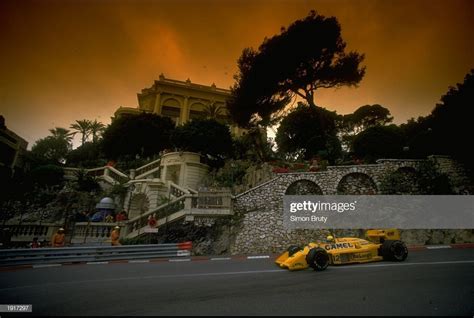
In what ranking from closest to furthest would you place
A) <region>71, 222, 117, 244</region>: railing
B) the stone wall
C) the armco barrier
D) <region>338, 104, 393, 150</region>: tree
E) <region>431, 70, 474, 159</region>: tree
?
1. the armco barrier
2. the stone wall
3. <region>431, 70, 474, 159</region>: tree
4. <region>71, 222, 117, 244</region>: railing
5. <region>338, 104, 393, 150</region>: tree

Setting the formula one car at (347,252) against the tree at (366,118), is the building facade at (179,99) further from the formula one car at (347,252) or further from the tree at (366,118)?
the formula one car at (347,252)

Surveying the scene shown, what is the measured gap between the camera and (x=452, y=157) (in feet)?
48.8

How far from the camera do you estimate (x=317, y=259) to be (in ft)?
23.0

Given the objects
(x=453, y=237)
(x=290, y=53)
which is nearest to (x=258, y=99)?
(x=290, y=53)

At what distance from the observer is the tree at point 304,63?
22938mm

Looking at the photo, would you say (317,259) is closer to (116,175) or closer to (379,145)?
(379,145)

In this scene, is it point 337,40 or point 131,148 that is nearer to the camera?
point 337,40

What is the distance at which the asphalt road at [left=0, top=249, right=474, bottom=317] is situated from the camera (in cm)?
393

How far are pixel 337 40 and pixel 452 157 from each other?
1551 centimetres

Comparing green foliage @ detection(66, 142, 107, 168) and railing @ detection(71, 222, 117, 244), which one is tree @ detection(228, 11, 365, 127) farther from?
green foliage @ detection(66, 142, 107, 168)

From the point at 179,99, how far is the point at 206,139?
3075cm

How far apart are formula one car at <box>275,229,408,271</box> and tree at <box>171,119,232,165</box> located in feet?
62.0

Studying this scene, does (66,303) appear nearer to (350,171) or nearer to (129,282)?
(129,282)

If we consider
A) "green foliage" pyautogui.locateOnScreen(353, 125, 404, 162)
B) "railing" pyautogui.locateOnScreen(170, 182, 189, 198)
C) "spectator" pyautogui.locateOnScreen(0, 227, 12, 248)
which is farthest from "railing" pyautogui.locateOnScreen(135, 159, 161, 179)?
"green foliage" pyautogui.locateOnScreen(353, 125, 404, 162)
